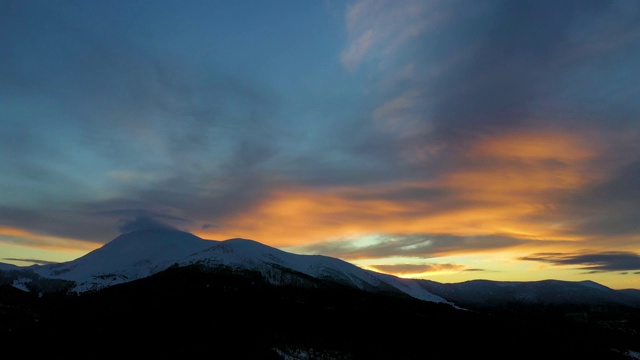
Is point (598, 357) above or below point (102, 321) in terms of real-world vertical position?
below

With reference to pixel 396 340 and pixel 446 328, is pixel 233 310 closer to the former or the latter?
pixel 396 340

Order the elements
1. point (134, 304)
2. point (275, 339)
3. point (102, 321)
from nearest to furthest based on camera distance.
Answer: point (275, 339) < point (102, 321) < point (134, 304)

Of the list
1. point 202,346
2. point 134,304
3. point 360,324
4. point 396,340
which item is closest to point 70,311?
point 134,304

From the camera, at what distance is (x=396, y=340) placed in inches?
6781

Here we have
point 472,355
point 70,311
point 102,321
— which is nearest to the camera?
point 102,321

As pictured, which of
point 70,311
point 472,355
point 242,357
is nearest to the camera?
point 242,357

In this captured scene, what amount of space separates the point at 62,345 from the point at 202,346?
44.1 m

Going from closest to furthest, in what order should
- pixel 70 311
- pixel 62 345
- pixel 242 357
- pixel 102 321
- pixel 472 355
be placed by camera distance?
pixel 242 357, pixel 62 345, pixel 102 321, pixel 472 355, pixel 70 311

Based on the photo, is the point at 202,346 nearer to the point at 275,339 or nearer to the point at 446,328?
the point at 275,339

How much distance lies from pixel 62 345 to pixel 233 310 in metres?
65.5

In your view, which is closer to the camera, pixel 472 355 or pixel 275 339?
pixel 275 339

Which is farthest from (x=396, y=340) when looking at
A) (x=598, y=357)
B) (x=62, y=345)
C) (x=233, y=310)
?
(x=62, y=345)

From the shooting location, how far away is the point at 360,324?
186 m

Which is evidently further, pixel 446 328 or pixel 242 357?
pixel 446 328
